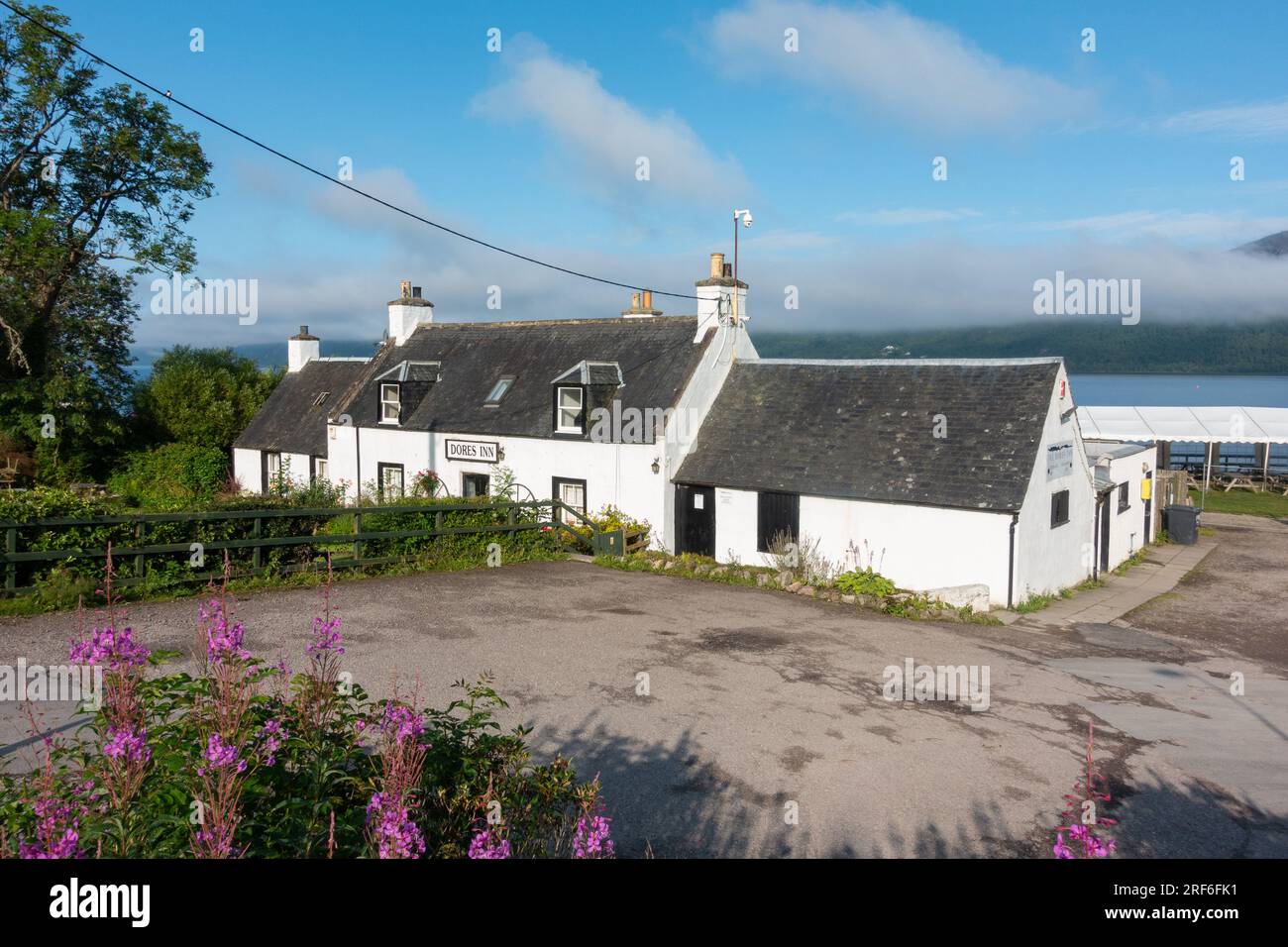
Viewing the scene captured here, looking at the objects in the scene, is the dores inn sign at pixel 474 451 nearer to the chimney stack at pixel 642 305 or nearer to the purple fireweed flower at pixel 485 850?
the chimney stack at pixel 642 305

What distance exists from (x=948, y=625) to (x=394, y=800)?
13909 millimetres

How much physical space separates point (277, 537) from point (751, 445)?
37.2 ft

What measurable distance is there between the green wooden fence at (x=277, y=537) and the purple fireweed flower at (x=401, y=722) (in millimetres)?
8852

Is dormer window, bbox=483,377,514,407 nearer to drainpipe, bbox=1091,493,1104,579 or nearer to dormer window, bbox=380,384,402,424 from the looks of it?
dormer window, bbox=380,384,402,424

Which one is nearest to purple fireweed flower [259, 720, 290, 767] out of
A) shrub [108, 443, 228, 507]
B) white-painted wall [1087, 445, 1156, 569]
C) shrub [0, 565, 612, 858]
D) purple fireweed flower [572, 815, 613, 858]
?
shrub [0, 565, 612, 858]

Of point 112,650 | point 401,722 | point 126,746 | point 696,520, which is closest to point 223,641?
point 112,650

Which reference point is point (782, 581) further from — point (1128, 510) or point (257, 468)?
point (257, 468)

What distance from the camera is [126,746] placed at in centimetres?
398

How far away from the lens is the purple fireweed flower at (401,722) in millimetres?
4285

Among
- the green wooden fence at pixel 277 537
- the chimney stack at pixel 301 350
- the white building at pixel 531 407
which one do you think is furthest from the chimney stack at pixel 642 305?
the chimney stack at pixel 301 350

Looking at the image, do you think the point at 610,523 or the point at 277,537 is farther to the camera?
the point at 610,523

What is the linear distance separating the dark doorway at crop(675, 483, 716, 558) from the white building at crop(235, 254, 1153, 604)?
5 cm

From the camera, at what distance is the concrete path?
17.5 metres
